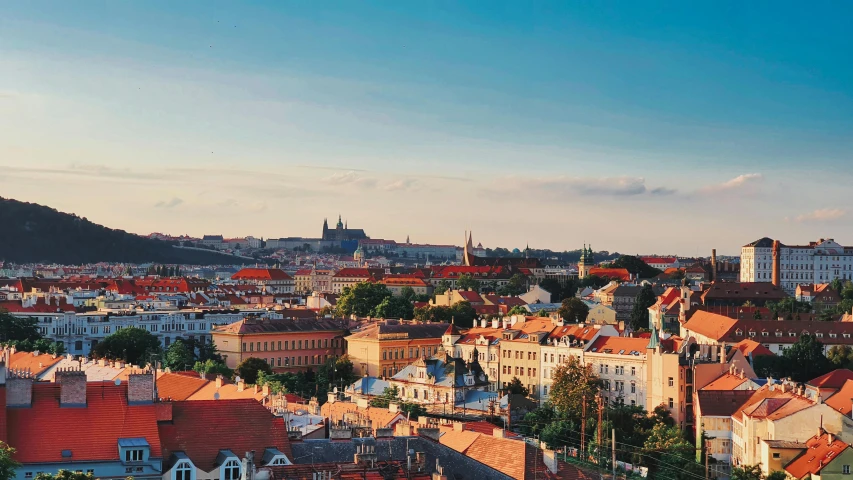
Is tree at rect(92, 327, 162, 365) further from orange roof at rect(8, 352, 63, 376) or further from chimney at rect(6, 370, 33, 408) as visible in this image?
chimney at rect(6, 370, 33, 408)

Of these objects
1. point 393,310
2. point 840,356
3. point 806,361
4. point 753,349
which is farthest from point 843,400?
point 393,310

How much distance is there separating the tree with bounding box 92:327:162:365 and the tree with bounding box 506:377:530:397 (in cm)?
2253

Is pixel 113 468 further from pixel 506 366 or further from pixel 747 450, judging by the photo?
pixel 506 366

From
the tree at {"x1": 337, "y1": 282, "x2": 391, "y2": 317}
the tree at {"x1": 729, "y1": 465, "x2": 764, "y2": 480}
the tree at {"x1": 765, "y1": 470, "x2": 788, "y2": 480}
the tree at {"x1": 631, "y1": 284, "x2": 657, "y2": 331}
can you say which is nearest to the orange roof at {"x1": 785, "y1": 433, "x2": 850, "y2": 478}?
the tree at {"x1": 765, "y1": 470, "x2": 788, "y2": 480}

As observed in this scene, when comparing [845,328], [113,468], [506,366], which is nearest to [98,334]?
[506,366]

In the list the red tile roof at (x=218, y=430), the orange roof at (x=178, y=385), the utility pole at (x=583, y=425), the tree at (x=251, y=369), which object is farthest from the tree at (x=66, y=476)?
the tree at (x=251, y=369)

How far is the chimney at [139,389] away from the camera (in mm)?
31000

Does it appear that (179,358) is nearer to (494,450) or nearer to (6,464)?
(494,450)

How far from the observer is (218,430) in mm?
31562

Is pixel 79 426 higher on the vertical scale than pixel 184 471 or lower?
higher

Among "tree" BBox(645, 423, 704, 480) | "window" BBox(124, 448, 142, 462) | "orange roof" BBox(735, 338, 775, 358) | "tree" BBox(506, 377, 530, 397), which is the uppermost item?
"orange roof" BBox(735, 338, 775, 358)

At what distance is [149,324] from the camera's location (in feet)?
327

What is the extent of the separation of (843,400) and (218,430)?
30.4m

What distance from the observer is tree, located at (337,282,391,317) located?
4377 inches
